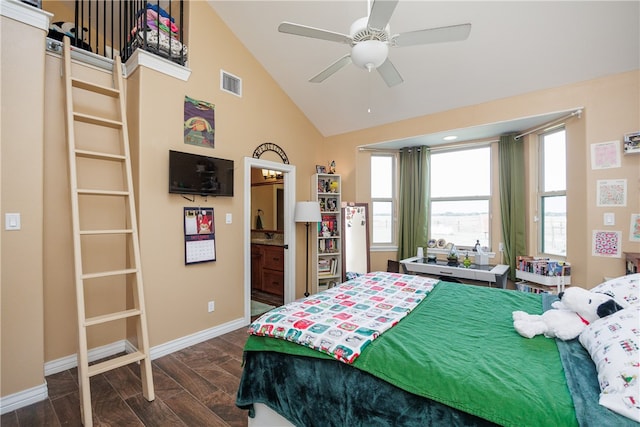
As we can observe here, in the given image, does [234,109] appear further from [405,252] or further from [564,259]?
[564,259]

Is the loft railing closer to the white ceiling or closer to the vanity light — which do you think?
the white ceiling

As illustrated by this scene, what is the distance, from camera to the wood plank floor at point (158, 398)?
1882 mm

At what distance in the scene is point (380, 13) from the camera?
1576 millimetres

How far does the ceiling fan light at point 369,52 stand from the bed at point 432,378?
1638mm

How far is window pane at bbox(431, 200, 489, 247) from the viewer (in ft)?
13.0

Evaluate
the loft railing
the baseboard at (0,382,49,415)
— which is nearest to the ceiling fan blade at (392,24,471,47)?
the loft railing

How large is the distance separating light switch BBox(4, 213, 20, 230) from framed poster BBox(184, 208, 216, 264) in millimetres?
1177

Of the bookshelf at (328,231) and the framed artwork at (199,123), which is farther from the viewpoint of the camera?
the bookshelf at (328,231)

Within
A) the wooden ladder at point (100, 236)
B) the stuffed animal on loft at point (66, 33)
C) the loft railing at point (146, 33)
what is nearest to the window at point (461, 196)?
the loft railing at point (146, 33)

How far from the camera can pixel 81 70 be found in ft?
8.51

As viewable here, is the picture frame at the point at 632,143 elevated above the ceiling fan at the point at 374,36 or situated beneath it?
situated beneath

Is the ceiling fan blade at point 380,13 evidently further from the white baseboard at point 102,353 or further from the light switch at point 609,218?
the white baseboard at point 102,353

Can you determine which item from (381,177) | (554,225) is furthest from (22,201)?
(554,225)

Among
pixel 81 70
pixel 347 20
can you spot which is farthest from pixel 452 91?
pixel 81 70
